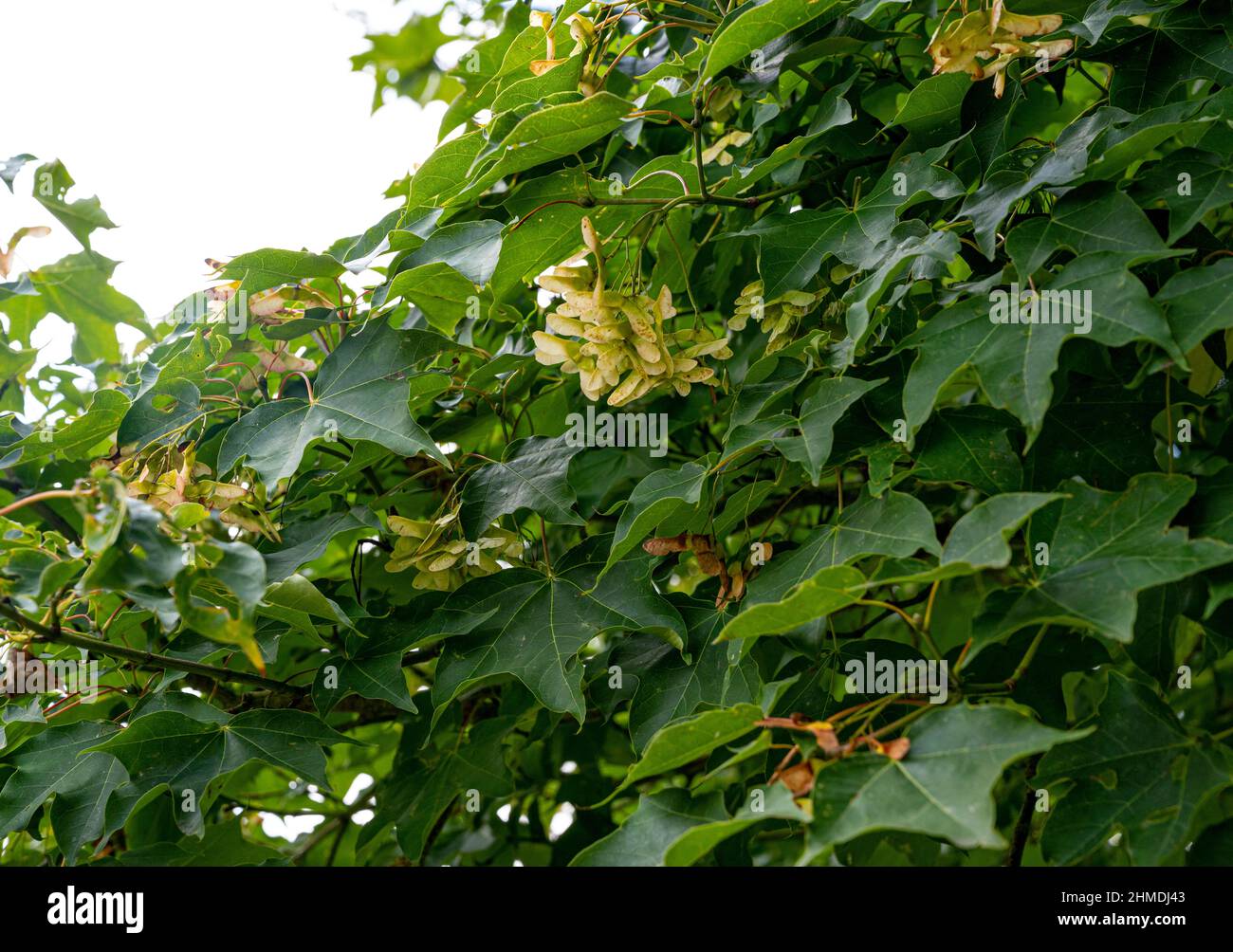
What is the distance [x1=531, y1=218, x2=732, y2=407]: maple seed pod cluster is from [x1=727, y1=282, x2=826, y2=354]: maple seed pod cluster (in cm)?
7

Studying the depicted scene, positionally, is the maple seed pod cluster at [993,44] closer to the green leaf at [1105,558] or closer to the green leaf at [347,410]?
the green leaf at [1105,558]

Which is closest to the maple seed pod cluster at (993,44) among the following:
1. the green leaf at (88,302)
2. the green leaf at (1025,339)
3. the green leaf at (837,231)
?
the green leaf at (837,231)

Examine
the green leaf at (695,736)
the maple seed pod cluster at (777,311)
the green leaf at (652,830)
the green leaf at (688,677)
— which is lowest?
the green leaf at (652,830)

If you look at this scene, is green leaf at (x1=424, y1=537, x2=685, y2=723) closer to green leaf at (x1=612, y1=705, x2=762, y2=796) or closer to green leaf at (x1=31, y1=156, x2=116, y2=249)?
green leaf at (x1=612, y1=705, x2=762, y2=796)

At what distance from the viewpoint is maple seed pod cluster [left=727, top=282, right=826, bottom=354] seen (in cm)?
150

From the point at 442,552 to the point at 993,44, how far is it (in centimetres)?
107

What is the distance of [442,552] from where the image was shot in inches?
61.5

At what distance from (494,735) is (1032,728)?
Answer: 1035mm

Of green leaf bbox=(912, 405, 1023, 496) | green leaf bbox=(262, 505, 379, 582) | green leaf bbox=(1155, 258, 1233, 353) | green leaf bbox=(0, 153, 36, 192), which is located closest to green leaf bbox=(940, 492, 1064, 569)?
green leaf bbox=(912, 405, 1023, 496)

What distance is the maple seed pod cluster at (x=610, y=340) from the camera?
1450 mm

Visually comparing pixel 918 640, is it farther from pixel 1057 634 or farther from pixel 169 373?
pixel 169 373
